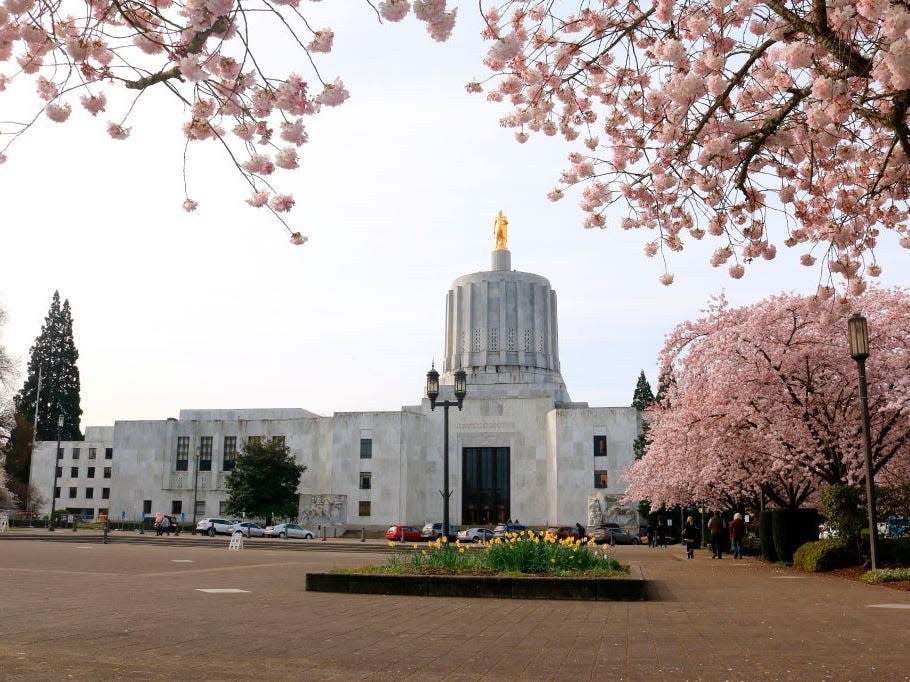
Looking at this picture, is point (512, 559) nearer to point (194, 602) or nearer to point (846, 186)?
point (194, 602)

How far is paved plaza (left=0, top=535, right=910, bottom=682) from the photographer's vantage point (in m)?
7.16

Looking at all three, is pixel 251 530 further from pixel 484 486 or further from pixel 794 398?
pixel 794 398

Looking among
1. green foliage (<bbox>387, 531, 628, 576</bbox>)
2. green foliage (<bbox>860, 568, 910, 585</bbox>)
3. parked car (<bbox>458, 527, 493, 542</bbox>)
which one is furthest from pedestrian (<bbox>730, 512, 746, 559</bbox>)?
parked car (<bbox>458, 527, 493, 542</bbox>)

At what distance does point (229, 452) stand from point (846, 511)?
6899 cm

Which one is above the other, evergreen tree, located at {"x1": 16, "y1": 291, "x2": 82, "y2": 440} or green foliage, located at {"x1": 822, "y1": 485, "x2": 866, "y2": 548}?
evergreen tree, located at {"x1": 16, "y1": 291, "x2": 82, "y2": 440}

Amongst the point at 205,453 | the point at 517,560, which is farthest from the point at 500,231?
the point at 517,560

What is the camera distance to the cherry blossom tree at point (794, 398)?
76.8 feet

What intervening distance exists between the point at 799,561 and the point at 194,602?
657 inches

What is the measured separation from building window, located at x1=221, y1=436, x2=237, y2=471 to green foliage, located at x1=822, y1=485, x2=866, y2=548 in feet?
220

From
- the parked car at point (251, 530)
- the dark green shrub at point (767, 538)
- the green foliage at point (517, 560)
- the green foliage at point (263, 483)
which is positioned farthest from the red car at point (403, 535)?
the green foliage at point (517, 560)

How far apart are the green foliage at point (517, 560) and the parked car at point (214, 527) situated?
47716 mm

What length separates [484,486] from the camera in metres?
78.6

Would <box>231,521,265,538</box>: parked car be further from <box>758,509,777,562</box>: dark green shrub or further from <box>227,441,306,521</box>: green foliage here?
<box>758,509,777,562</box>: dark green shrub

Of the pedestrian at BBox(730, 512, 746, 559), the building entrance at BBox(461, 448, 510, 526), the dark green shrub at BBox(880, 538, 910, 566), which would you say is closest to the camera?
the dark green shrub at BBox(880, 538, 910, 566)
